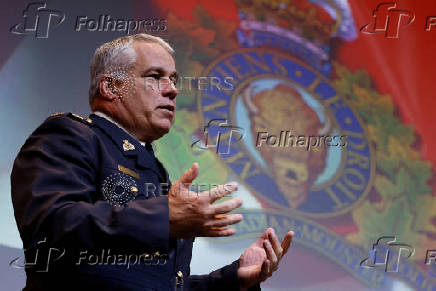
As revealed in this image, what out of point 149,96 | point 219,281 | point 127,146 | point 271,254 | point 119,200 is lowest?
point 219,281

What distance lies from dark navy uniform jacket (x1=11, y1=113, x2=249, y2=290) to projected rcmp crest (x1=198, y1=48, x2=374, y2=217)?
4.45 ft

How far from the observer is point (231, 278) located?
213 cm

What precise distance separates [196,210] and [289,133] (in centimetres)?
195

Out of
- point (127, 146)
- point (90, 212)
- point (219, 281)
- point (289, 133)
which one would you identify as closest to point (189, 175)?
point (90, 212)

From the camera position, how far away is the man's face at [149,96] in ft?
7.07

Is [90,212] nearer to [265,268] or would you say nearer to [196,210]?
[196,210]

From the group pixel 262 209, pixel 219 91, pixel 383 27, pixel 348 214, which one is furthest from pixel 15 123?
pixel 383 27

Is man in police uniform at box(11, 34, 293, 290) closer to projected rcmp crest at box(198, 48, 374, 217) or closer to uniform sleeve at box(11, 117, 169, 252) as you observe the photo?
uniform sleeve at box(11, 117, 169, 252)

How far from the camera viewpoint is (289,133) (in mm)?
3441

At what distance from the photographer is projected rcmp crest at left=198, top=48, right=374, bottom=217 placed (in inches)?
132

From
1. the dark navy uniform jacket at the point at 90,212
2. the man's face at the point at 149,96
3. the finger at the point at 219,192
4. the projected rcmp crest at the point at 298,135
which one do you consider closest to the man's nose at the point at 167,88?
the man's face at the point at 149,96

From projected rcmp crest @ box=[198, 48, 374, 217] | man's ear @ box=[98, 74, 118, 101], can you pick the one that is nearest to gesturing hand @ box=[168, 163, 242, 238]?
man's ear @ box=[98, 74, 118, 101]

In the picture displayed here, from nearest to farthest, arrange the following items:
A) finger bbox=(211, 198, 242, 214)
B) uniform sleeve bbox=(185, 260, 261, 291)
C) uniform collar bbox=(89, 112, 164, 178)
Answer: finger bbox=(211, 198, 242, 214), uniform collar bbox=(89, 112, 164, 178), uniform sleeve bbox=(185, 260, 261, 291)

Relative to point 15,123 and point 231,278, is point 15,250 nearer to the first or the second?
point 15,123
